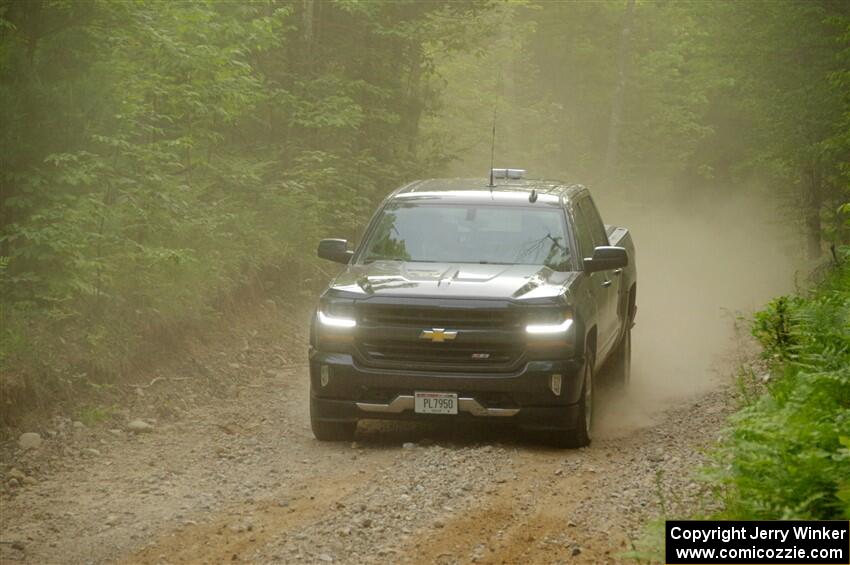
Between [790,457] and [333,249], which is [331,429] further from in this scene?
[790,457]

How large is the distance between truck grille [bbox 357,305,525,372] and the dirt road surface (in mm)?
682

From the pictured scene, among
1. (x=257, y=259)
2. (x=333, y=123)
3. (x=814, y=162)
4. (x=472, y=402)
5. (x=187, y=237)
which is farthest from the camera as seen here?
(x=814, y=162)

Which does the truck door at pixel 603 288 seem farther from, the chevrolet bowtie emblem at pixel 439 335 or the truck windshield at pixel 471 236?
the chevrolet bowtie emblem at pixel 439 335

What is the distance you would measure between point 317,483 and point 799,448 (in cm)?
371

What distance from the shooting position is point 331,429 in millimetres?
10086

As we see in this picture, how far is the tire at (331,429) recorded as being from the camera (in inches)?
395

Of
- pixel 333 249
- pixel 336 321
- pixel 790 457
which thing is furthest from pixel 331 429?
pixel 790 457

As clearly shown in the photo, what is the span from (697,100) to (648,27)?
315 centimetres

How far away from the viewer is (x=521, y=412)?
954cm

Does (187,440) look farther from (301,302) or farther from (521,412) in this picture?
(301,302)

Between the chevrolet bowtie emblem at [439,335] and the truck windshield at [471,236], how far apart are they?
123 centimetres

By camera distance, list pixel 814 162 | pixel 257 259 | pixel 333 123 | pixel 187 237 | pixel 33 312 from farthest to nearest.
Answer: pixel 814 162
pixel 333 123
pixel 257 259
pixel 187 237
pixel 33 312

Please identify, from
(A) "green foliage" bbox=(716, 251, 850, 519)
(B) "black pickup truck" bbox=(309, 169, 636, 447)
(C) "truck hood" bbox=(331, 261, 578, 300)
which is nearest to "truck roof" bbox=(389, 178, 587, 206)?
(B) "black pickup truck" bbox=(309, 169, 636, 447)

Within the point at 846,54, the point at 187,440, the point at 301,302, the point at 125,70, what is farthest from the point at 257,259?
the point at 846,54
